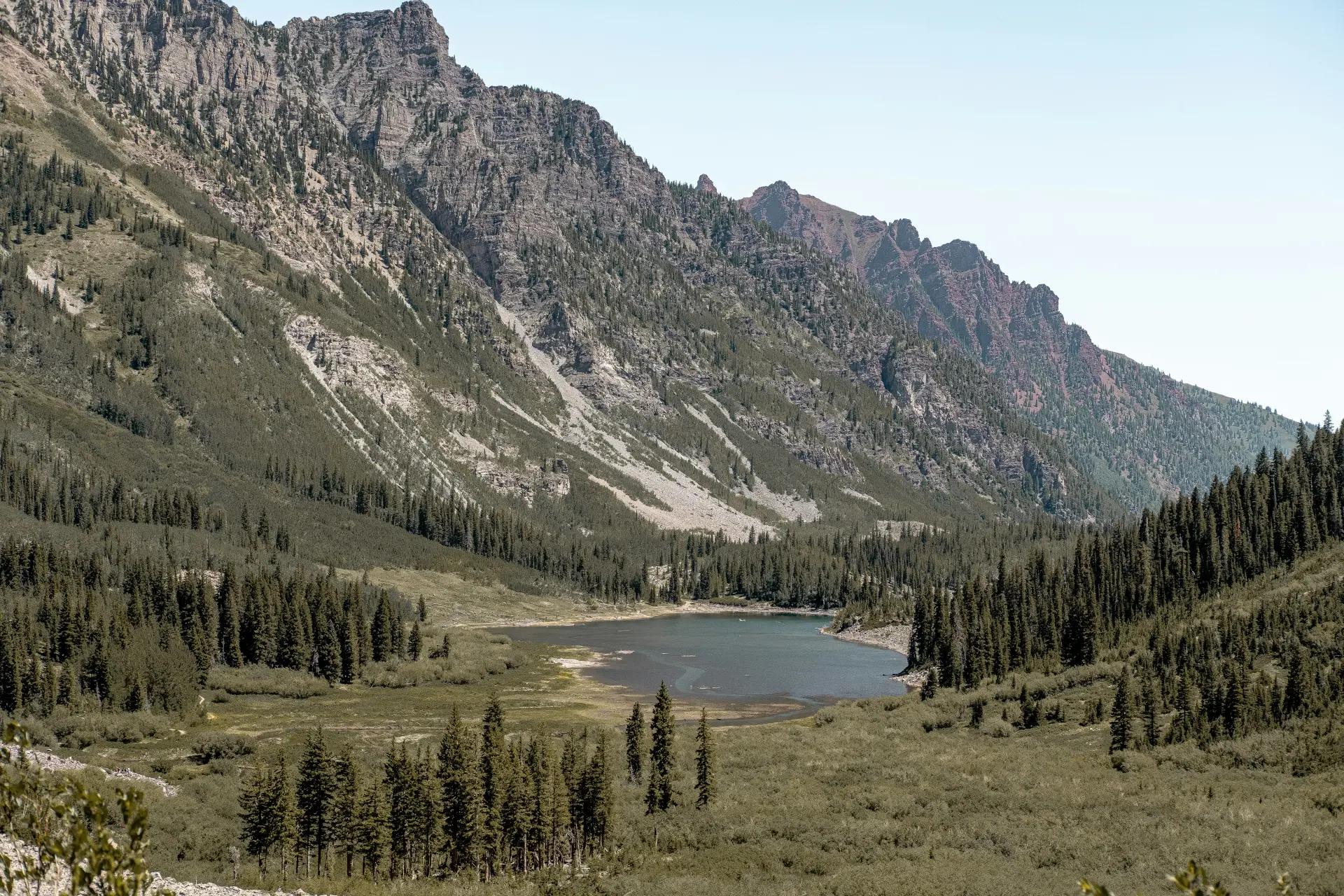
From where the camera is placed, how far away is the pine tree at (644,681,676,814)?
71.2m

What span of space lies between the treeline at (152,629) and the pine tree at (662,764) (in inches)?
2396

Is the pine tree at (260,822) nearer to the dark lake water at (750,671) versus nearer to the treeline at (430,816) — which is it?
the treeline at (430,816)

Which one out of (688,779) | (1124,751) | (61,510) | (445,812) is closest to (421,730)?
(688,779)

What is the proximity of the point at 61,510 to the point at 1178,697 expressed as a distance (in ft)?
590

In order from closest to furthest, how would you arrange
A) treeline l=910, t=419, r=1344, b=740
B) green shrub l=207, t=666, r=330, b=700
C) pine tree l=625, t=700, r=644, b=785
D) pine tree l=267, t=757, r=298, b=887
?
pine tree l=267, t=757, r=298, b=887
pine tree l=625, t=700, r=644, b=785
treeline l=910, t=419, r=1344, b=740
green shrub l=207, t=666, r=330, b=700

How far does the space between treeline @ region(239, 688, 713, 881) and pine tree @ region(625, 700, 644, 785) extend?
15863 mm

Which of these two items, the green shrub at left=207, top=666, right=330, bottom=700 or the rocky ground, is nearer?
the rocky ground

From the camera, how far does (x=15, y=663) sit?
103m

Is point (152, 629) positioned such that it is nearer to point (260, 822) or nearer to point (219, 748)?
point (219, 748)

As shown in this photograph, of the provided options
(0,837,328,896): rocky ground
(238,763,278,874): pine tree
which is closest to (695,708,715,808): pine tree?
(238,763,278,874): pine tree

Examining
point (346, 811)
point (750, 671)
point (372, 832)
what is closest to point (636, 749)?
point (346, 811)

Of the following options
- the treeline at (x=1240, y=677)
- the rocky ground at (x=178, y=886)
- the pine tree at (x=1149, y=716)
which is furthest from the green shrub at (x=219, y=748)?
the pine tree at (x=1149, y=716)

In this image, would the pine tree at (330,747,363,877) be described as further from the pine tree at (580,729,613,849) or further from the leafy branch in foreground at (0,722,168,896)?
the leafy branch in foreground at (0,722,168,896)

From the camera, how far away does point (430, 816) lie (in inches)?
2388
